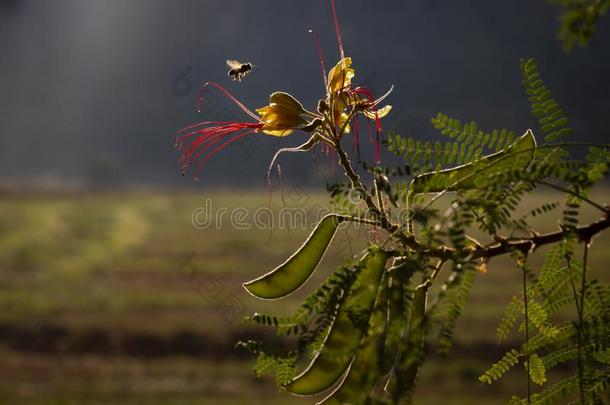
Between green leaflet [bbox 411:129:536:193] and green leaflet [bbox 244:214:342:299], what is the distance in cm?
16

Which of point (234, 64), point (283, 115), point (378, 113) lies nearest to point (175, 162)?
point (234, 64)

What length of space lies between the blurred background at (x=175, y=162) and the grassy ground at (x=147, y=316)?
0.10m

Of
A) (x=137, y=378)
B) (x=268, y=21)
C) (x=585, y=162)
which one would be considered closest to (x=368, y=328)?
(x=585, y=162)

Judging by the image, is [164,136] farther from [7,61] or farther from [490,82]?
[490,82]

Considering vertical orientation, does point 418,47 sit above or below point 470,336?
above

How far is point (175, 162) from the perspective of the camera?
5157 inches

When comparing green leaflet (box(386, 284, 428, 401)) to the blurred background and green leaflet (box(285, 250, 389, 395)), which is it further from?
the blurred background

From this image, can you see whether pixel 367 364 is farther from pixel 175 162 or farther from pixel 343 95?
pixel 175 162

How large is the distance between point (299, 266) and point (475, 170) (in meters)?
0.36

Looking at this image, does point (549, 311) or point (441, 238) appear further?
point (549, 311)

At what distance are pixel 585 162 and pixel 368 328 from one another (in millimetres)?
428

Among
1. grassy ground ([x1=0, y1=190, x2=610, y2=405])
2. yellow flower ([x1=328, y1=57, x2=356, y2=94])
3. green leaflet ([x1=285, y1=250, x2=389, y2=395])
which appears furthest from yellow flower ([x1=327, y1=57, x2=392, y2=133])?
grassy ground ([x1=0, y1=190, x2=610, y2=405])

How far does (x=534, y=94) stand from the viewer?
1.05m

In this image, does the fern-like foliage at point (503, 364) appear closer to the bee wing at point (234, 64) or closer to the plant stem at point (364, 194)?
the plant stem at point (364, 194)
